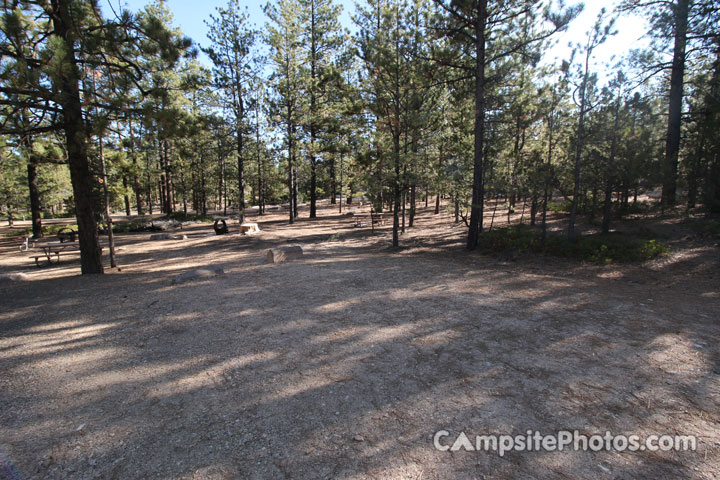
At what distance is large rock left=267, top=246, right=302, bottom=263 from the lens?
982 centimetres

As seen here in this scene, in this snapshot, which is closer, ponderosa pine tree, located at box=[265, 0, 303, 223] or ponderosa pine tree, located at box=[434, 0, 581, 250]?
ponderosa pine tree, located at box=[434, 0, 581, 250]

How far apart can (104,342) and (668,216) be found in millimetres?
17302

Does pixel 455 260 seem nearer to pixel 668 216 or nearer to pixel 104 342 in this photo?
A: pixel 104 342

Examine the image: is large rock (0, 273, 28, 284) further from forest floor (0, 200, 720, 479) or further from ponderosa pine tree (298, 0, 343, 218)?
ponderosa pine tree (298, 0, 343, 218)

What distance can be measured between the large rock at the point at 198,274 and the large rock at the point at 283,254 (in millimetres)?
1778

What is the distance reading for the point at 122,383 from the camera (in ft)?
10.8

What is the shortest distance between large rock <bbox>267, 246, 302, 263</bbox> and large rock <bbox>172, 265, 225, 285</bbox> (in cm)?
178

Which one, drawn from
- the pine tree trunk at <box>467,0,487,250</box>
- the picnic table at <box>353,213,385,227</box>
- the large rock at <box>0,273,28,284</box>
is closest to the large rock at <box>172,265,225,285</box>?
the large rock at <box>0,273,28,284</box>

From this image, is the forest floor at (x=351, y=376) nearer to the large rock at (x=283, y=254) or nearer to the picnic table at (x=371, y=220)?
the large rock at (x=283, y=254)

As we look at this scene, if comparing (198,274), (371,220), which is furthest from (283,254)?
(371,220)

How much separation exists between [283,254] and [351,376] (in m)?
7.10

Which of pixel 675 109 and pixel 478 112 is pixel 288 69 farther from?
pixel 675 109

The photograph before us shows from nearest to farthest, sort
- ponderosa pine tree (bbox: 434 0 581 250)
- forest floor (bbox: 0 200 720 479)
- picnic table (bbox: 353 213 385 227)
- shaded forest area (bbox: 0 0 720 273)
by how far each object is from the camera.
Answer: forest floor (bbox: 0 200 720 479), shaded forest area (bbox: 0 0 720 273), ponderosa pine tree (bbox: 434 0 581 250), picnic table (bbox: 353 213 385 227)

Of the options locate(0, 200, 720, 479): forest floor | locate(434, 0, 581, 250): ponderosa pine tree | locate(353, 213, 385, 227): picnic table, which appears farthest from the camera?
locate(353, 213, 385, 227): picnic table
